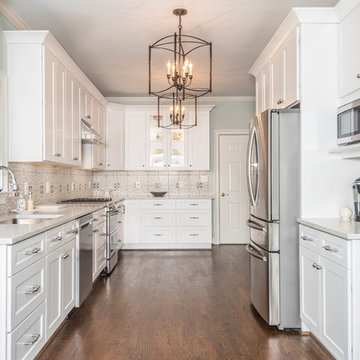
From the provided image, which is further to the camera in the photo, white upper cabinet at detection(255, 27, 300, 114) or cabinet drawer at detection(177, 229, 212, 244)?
cabinet drawer at detection(177, 229, 212, 244)

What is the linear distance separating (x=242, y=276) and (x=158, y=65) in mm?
2900

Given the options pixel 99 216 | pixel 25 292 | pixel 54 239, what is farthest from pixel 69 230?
pixel 99 216

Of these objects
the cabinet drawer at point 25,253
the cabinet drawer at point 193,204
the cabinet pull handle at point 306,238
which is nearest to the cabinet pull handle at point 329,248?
the cabinet pull handle at point 306,238

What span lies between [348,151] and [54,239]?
7.27 ft

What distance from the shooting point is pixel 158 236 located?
18.3ft

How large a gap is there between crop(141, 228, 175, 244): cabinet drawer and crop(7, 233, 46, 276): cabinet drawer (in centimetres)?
342

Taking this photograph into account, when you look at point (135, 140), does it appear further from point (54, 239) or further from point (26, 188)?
point (54, 239)

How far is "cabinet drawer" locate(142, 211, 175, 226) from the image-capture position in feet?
18.3

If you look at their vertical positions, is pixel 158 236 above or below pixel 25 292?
below

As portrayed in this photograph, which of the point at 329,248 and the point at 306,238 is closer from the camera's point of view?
the point at 329,248

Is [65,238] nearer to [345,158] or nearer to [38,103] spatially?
[38,103]

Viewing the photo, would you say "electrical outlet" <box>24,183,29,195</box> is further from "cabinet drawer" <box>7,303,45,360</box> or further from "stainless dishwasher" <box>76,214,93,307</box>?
"cabinet drawer" <box>7,303,45,360</box>

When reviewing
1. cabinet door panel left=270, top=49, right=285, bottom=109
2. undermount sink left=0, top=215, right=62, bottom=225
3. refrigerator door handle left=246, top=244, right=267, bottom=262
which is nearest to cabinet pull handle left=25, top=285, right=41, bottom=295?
undermount sink left=0, top=215, right=62, bottom=225

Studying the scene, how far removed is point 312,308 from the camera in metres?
2.36
